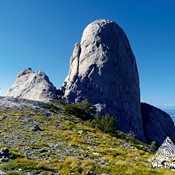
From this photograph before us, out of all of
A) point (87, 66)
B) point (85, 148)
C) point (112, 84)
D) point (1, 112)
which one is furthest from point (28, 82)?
point (85, 148)

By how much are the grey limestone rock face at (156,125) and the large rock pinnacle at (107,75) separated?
6.26 m

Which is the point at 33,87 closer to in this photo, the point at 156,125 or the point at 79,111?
the point at 79,111

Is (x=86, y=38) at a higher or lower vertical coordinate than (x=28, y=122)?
higher

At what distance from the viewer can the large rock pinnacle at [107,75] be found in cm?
10169

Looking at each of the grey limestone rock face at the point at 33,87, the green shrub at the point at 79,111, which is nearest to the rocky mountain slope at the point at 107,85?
the grey limestone rock face at the point at 33,87

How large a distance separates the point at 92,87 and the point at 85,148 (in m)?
78.8

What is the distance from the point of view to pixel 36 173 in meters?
17.6

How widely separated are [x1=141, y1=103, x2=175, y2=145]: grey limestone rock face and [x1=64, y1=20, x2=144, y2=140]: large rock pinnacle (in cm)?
626

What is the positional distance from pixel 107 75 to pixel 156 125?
32.6 metres

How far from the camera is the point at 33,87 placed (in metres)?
112

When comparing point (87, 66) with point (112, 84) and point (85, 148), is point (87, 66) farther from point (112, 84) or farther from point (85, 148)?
point (85, 148)

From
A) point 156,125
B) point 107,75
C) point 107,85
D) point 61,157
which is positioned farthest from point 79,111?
point 61,157

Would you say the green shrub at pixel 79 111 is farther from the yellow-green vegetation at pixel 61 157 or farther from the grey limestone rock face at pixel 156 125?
the grey limestone rock face at pixel 156 125

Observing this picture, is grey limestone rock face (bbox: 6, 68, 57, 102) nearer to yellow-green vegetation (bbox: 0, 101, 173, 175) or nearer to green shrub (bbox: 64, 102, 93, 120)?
green shrub (bbox: 64, 102, 93, 120)
